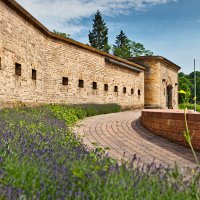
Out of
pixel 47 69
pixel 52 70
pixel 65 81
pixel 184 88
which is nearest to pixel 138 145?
pixel 47 69

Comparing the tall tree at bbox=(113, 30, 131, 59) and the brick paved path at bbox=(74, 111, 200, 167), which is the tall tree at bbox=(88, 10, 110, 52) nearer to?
the tall tree at bbox=(113, 30, 131, 59)

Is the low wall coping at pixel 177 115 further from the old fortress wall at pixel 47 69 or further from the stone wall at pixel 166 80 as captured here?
the stone wall at pixel 166 80

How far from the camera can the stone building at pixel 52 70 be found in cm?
1028

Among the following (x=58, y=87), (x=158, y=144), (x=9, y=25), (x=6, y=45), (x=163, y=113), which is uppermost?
(x=9, y=25)

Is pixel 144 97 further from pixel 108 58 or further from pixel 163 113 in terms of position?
pixel 163 113

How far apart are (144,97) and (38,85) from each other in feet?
47.3

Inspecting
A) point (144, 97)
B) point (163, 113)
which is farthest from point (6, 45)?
point (144, 97)

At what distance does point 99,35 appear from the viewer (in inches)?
1981

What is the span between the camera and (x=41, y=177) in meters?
2.55

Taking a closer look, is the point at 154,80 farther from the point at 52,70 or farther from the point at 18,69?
the point at 18,69

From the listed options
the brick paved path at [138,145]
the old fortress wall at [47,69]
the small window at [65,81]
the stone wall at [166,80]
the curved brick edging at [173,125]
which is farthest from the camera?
the stone wall at [166,80]

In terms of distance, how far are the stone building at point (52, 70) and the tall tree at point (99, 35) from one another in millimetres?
26008

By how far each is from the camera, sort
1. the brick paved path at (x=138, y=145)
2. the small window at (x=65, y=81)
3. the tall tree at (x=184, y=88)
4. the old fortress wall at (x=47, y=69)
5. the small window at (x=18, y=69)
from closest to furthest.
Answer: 1. the tall tree at (x=184, y=88)
2. the brick paved path at (x=138, y=145)
3. the old fortress wall at (x=47, y=69)
4. the small window at (x=18, y=69)
5. the small window at (x=65, y=81)

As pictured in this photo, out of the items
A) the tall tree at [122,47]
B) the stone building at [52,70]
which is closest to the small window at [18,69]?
the stone building at [52,70]
